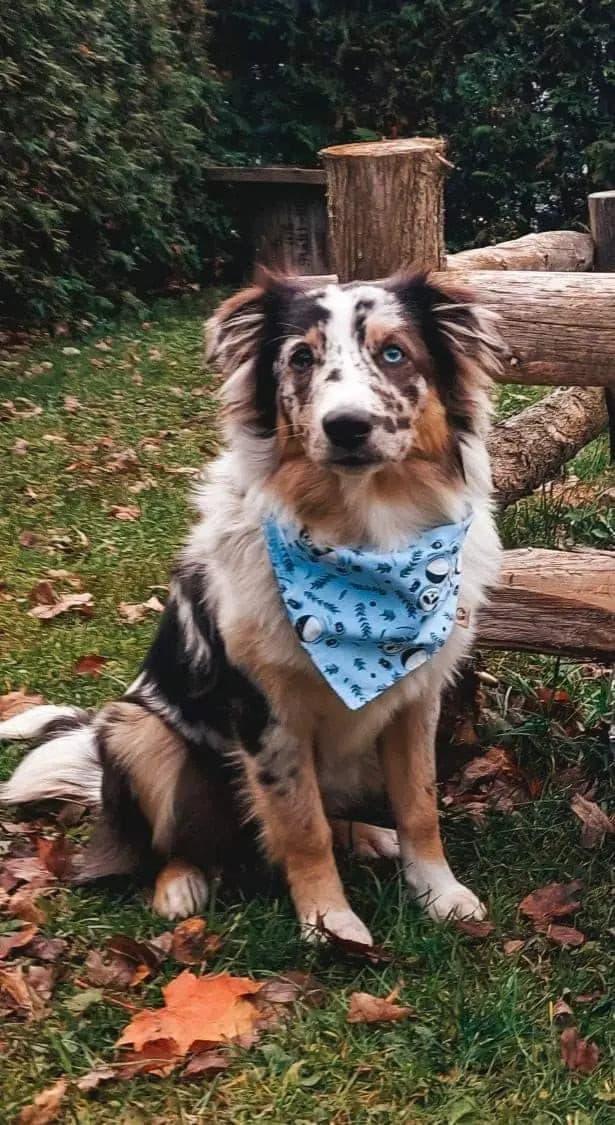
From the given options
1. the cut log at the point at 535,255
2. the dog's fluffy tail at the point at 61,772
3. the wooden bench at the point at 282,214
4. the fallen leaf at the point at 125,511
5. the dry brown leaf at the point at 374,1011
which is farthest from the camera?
the wooden bench at the point at 282,214

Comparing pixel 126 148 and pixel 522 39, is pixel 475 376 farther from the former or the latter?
pixel 522 39

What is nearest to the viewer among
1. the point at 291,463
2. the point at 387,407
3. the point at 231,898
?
the point at 387,407

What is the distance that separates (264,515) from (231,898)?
101 centimetres

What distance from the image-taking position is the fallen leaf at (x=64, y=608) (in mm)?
4723

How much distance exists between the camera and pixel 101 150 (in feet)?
34.0

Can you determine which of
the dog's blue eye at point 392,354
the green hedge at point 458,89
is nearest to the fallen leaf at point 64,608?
the dog's blue eye at point 392,354

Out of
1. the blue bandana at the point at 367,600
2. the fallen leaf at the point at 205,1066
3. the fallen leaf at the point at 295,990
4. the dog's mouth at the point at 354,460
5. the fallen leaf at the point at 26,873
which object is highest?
the dog's mouth at the point at 354,460

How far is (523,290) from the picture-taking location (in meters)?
3.31

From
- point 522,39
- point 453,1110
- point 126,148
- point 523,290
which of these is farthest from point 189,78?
point 453,1110

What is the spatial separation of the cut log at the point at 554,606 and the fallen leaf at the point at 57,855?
4.18 ft

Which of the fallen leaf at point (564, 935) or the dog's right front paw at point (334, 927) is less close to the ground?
the dog's right front paw at point (334, 927)

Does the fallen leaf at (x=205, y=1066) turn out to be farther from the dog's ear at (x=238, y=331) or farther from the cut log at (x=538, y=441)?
the cut log at (x=538, y=441)

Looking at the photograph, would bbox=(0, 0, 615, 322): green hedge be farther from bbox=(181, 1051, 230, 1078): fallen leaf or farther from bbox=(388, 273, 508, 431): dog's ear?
bbox=(181, 1051, 230, 1078): fallen leaf

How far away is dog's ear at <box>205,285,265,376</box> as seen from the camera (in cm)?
279
